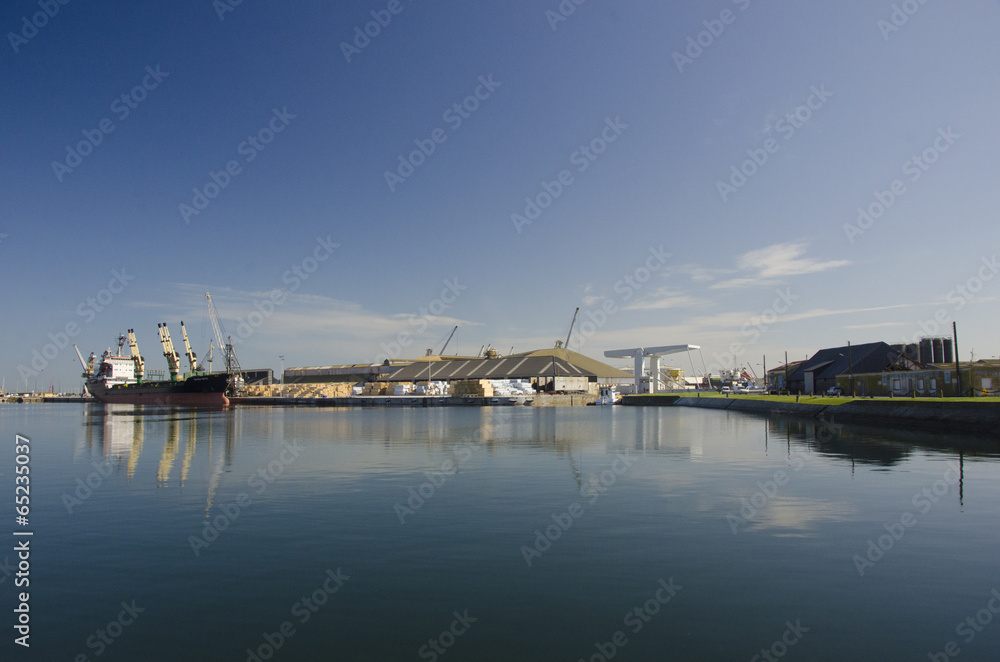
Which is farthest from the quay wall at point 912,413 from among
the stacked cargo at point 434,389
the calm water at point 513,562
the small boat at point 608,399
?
the stacked cargo at point 434,389

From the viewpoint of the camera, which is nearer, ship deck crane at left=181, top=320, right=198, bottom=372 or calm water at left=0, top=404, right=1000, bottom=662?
calm water at left=0, top=404, right=1000, bottom=662

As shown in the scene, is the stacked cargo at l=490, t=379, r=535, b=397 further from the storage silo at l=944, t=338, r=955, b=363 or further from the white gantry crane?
the storage silo at l=944, t=338, r=955, b=363

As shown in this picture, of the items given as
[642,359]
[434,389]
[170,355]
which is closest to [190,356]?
[170,355]

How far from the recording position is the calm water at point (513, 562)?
872 centimetres

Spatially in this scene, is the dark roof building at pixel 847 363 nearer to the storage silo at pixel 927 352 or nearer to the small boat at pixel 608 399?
the storage silo at pixel 927 352

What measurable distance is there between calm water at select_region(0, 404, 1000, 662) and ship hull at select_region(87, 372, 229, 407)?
335ft

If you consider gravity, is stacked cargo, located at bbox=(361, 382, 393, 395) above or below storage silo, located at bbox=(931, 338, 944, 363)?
below

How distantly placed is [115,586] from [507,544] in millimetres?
7969

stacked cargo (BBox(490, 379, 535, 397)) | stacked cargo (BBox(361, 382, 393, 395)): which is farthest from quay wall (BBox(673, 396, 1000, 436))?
stacked cargo (BBox(361, 382, 393, 395))

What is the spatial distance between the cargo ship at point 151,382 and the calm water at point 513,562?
10345 cm

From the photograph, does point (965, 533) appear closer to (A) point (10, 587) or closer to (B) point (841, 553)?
(B) point (841, 553)

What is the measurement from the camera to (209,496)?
20344 millimetres

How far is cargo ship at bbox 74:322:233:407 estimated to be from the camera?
122m

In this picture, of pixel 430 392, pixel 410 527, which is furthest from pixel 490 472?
pixel 430 392
